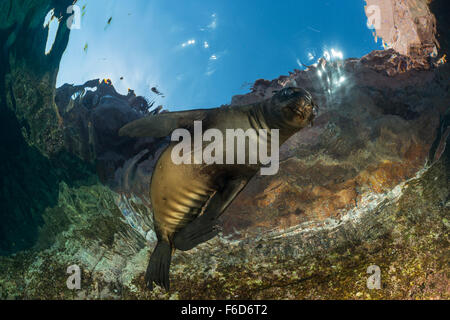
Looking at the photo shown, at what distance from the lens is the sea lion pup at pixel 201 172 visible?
2295 mm

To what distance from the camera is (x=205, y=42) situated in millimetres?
3238

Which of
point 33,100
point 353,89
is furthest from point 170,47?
point 353,89

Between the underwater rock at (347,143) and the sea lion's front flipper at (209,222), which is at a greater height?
the underwater rock at (347,143)

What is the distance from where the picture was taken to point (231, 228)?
13.9 feet

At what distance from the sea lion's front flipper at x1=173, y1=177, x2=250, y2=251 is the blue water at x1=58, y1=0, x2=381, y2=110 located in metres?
1.11

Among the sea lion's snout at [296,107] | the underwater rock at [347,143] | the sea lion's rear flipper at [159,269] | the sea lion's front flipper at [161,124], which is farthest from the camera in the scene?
the underwater rock at [347,143]
